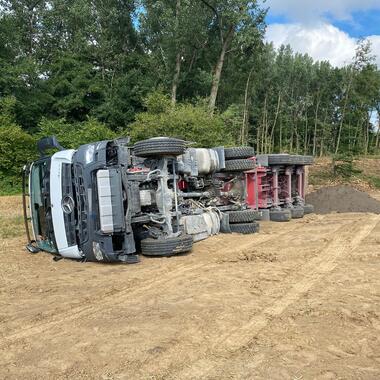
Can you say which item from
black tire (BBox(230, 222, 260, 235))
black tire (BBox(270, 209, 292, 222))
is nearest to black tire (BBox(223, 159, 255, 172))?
black tire (BBox(230, 222, 260, 235))

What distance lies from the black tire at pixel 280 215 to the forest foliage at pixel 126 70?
8.14 meters

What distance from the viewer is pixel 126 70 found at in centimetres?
3152

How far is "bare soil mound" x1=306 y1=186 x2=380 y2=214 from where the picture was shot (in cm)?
1295

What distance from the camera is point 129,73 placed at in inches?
1187

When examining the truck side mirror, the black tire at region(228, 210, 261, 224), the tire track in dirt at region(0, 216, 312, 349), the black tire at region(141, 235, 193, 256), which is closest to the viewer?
the tire track in dirt at region(0, 216, 312, 349)

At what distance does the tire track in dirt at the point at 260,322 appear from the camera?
2.86 metres

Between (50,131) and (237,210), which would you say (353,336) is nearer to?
(237,210)

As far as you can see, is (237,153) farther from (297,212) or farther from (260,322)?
(260,322)

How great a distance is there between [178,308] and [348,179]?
1894cm

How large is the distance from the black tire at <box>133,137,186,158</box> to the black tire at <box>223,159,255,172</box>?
2442mm

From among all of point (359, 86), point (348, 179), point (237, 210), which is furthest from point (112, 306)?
point (359, 86)

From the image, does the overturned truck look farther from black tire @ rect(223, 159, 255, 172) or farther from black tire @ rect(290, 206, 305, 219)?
black tire @ rect(290, 206, 305, 219)

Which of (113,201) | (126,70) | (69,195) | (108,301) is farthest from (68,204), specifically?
(126,70)

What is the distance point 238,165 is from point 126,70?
964 inches
